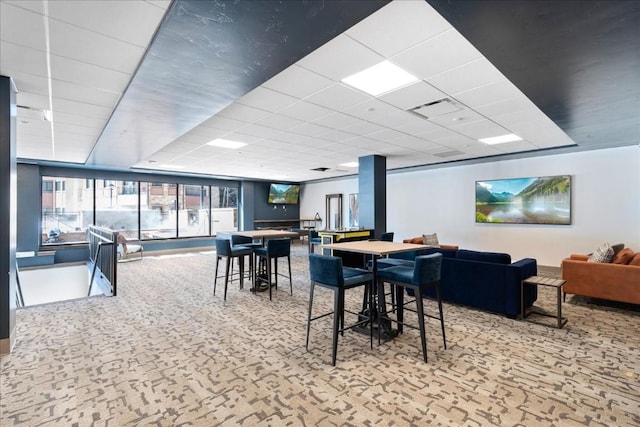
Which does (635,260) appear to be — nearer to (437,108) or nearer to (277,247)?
(437,108)

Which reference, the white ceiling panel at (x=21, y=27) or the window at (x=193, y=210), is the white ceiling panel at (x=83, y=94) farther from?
the window at (x=193, y=210)

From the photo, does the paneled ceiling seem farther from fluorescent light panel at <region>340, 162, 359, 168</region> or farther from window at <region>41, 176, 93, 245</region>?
window at <region>41, 176, 93, 245</region>

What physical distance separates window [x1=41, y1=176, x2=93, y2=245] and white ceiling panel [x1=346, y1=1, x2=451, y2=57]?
10448 millimetres

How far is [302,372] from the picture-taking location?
2602 millimetres

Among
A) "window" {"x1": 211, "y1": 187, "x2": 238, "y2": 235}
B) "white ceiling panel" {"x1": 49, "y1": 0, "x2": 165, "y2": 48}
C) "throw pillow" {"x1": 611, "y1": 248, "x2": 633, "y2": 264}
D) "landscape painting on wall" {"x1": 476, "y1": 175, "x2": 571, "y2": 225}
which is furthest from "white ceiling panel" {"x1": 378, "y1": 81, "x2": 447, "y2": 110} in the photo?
"window" {"x1": 211, "y1": 187, "x2": 238, "y2": 235}

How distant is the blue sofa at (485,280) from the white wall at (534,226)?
3.67 m

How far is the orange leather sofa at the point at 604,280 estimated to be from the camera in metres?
3.99

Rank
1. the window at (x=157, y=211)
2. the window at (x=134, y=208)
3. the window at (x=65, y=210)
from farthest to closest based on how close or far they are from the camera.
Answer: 1. the window at (x=157, y=211)
2. the window at (x=134, y=208)
3. the window at (x=65, y=210)

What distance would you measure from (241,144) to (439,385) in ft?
17.3

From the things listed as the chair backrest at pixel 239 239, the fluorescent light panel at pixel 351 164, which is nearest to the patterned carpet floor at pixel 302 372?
the chair backrest at pixel 239 239

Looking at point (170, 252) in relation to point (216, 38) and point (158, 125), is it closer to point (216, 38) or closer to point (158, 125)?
point (158, 125)

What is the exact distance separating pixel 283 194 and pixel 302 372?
1139 centimetres

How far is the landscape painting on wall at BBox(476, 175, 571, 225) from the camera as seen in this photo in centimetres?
681

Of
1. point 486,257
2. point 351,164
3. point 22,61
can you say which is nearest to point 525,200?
point 486,257
